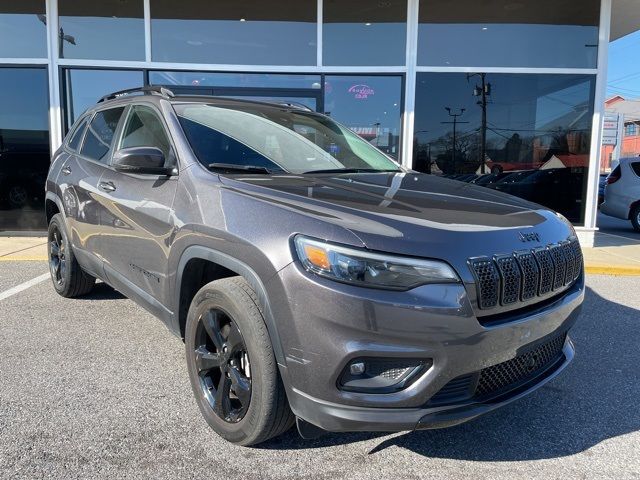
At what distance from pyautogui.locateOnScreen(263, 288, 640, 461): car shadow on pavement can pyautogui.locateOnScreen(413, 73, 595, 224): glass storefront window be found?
16.7 ft

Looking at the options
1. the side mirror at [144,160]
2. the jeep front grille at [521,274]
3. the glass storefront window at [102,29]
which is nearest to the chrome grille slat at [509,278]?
the jeep front grille at [521,274]

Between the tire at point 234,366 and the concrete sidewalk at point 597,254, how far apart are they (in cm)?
516

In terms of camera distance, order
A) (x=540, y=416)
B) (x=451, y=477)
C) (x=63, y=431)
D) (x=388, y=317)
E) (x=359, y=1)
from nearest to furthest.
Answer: (x=388, y=317)
(x=451, y=477)
(x=63, y=431)
(x=540, y=416)
(x=359, y=1)

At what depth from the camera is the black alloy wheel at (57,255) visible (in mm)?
4723

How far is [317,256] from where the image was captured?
203cm

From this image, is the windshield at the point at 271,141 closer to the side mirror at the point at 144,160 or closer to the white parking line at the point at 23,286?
the side mirror at the point at 144,160

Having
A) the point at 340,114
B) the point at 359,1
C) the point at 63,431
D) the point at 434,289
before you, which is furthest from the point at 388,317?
the point at 359,1

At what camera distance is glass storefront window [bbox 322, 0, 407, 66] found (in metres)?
8.18

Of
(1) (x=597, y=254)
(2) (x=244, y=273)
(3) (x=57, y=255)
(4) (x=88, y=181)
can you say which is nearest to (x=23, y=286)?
(3) (x=57, y=255)

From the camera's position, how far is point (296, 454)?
245 centimetres

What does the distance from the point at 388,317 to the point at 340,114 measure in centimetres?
682

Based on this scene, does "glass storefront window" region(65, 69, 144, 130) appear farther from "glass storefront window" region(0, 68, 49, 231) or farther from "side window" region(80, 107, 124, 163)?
"side window" region(80, 107, 124, 163)

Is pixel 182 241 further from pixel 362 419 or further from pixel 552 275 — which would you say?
pixel 552 275

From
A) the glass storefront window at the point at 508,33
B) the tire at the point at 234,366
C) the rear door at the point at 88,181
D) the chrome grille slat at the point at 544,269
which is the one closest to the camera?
the tire at the point at 234,366
